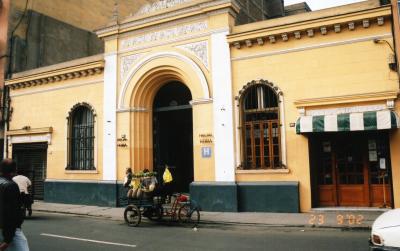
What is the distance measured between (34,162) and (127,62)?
751 centimetres

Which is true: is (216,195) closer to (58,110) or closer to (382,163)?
(382,163)

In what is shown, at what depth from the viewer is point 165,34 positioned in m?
15.3

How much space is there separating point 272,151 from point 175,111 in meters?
5.82

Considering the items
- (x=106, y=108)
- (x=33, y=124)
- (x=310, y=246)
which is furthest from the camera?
(x=33, y=124)

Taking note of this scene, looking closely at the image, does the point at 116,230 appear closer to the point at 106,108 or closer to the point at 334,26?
the point at 106,108

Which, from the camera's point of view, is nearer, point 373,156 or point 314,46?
point 373,156

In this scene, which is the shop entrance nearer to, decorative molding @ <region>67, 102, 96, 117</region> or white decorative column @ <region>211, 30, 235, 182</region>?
white decorative column @ <region>211, 30, 235, 182</region>

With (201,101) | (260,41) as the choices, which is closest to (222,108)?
(201,101)

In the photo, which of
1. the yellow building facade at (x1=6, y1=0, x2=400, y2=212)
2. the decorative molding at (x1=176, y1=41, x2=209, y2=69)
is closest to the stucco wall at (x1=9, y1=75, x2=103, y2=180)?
→ the yellow building facade at (x1=6, y1=0, x2=400, y2=212)

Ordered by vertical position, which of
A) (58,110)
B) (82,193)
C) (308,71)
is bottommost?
(82,193)

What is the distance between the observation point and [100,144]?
1642cm

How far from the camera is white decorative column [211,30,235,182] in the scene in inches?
531

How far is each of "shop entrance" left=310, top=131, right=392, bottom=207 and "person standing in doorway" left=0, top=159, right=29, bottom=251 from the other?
9.66 meters

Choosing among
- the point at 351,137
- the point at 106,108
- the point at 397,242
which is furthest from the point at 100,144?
the point at 397,242
